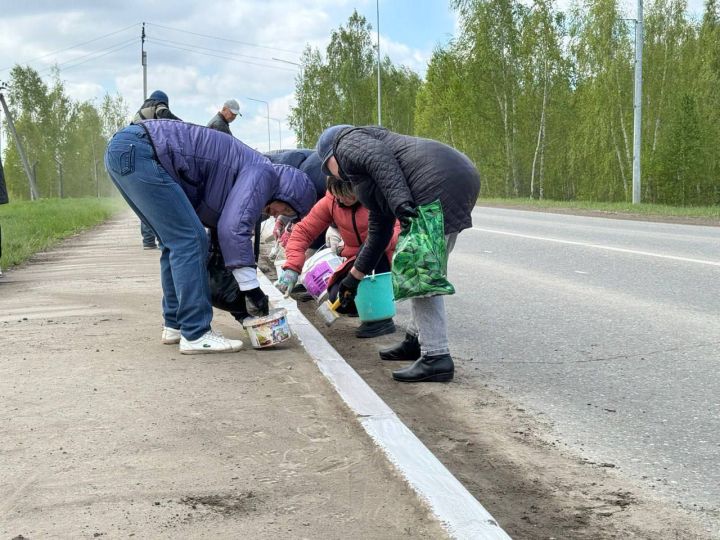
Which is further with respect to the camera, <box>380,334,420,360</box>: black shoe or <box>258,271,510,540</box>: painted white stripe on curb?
<box>380,334,420,360</box>: black shoe

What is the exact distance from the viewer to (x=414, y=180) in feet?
14.8

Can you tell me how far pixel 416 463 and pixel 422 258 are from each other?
1419 millimetres

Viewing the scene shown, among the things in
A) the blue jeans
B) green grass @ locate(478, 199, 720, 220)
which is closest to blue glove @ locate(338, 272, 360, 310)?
the blue jeans

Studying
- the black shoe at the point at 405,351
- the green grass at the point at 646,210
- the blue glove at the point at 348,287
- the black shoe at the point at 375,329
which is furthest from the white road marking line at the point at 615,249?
the green grass at the point at 646,210

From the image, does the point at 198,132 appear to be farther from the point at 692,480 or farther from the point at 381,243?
the point at 692,480

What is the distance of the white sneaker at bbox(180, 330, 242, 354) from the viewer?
535 centimetres

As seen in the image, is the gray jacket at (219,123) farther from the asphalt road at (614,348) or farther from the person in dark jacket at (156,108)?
the asphalt road at (614,348)

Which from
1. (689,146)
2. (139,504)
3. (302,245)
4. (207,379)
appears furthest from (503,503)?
(689,146)

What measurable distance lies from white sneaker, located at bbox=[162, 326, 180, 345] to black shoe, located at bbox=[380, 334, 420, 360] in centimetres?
139

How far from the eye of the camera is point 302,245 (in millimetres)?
6328

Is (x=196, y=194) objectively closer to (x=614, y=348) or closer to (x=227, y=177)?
(x=227, y=177)

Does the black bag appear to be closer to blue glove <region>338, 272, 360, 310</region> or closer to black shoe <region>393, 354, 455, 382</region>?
blue glove <region>338, 272, 360, 310</region>

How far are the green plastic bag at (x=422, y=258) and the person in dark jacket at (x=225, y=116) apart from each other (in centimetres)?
517

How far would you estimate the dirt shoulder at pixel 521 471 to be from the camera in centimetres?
284
